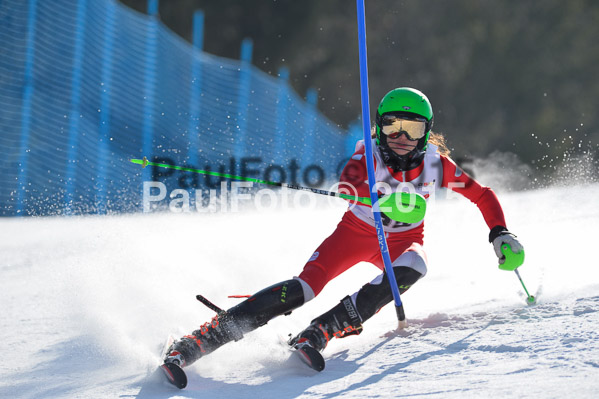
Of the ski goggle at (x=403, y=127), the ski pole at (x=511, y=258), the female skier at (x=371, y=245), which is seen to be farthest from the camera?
the ski goggle at (x=403, y=127)

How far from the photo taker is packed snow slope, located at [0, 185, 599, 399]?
7.70ft

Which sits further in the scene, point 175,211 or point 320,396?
point 175,211

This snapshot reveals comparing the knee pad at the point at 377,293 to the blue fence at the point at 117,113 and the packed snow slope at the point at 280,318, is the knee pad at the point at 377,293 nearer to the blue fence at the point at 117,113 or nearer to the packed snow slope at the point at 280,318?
the packed snow slope at the point at 280,318

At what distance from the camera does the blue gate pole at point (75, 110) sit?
24.8 feet

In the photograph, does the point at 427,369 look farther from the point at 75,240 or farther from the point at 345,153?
the point at 345,153

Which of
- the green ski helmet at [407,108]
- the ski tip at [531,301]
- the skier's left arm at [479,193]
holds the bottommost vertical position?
the ski tip at [531,301]

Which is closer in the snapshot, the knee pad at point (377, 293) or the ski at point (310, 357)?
the ski at point (310, 357)

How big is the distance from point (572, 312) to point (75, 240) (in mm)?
4362

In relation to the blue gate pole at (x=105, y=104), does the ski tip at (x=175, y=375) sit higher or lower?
lower

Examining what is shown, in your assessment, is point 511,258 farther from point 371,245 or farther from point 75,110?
point 75,110

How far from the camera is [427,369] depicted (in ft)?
7.86

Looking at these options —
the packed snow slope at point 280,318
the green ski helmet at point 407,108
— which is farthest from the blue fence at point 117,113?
the green ski helmet at point 407,108

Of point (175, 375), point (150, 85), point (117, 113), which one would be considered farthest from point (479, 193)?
point (150, 85)

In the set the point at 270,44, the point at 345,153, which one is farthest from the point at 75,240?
the point at 270,44
